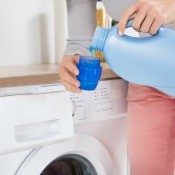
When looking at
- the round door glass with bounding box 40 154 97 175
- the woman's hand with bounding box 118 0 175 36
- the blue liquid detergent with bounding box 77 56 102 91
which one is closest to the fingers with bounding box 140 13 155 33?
the woman's hand with bounding box 118 0 175 36

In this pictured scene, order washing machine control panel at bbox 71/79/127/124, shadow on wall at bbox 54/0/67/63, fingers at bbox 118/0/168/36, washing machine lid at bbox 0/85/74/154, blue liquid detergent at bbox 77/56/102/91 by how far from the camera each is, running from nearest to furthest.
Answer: fingers at bbox 118/0/168/36 < blue liquid detergent at bbox 77/56/102/91 < washing machine lid at bbox 0/85/74/154 < washing machine control panel at bbox 71/79/127/124 < shadow on wall at bbox 54/0/67/63

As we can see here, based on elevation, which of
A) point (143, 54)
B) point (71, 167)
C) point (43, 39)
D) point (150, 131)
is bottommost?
point (71, 167)

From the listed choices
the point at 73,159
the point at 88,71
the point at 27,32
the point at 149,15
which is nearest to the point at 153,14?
the point at 149,15

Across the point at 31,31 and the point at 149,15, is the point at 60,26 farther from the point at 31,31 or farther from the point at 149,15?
the point at 149,15

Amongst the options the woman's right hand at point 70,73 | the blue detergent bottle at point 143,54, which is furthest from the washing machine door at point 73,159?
the blue detergent bottle at point 143,54

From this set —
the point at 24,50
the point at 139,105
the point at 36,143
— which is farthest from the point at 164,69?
the point at 24,50

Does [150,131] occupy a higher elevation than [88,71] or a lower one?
lower

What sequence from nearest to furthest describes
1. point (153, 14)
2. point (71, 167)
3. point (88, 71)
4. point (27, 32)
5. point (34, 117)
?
point (153, 14)
point (88, 71)
point (34, 117)
point (71, 167)
point (27, 32)

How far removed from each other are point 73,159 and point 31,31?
24.9 inches

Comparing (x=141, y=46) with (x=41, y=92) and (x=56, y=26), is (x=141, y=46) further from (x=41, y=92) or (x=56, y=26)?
(x=56, y=26)

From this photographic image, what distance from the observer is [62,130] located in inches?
39.7

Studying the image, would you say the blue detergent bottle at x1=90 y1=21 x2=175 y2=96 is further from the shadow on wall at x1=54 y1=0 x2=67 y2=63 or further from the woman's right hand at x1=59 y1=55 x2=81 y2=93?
the shadow on wall at x1=54 y1=0 x2=67 y2=63

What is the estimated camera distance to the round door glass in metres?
1.19

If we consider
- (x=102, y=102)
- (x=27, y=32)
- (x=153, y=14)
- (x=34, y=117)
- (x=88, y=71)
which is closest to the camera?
(x=153, y=14)
